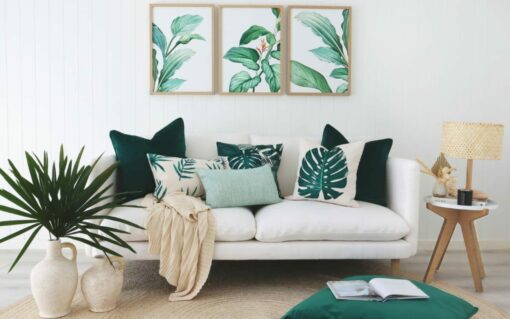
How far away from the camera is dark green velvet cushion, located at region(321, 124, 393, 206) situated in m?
3.21

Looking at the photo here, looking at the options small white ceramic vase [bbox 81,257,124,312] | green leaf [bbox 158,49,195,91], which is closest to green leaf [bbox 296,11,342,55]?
green leaf [bbox 158,49,195,91]

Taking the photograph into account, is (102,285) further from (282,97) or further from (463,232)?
(463,232)

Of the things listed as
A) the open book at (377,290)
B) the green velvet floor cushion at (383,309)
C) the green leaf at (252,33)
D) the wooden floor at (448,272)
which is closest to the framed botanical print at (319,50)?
the green leaf at (252,33)

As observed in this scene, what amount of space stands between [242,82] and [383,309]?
230 centimetres

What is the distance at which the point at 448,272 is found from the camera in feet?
11.0

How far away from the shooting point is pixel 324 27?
12.6ft

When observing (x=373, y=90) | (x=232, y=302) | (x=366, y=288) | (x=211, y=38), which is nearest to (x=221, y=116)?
(x=211, y=38)

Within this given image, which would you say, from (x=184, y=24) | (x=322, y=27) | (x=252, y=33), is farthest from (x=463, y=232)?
(x=184, y=24)

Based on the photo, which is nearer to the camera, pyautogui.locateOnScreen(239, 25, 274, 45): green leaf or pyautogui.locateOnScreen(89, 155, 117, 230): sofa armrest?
pyautogui.locateOnScreen(89, 155, 117, 230): sofa armrest

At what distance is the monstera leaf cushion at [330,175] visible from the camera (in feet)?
10.2

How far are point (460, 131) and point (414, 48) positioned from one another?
1.09 meters

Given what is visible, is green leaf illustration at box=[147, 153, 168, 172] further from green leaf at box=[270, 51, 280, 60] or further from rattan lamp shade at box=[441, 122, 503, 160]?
rattan lamp shade at box=[441, 122, 503, 160]

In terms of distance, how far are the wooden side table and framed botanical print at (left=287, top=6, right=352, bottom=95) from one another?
128cm

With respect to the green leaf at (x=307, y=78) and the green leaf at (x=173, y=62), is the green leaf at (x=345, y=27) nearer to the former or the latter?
the green leaf at (x=307, y=78)
